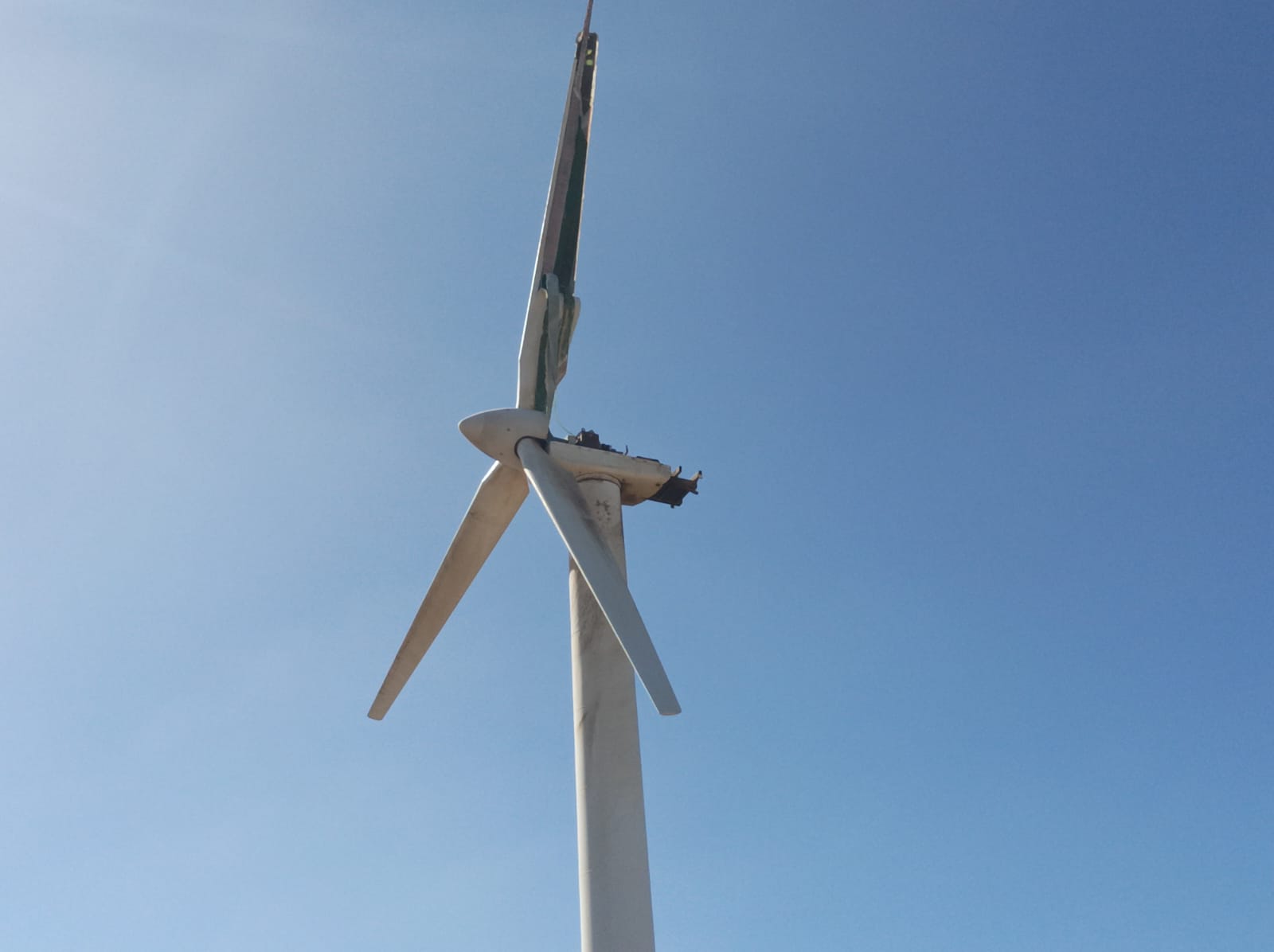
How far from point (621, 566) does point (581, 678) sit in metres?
2.43

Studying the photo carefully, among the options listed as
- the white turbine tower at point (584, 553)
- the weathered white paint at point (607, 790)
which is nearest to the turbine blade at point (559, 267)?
the white turbine tower at point (584, 553)

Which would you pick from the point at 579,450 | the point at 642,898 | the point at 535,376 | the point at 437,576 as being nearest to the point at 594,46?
the point at 535,376

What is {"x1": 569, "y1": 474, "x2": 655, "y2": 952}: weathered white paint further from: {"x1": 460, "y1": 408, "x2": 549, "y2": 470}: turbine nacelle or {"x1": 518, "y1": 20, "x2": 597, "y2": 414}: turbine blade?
{"x1": 518, "y1": 20, "x2": 597, "y2": 414}: turbine blade

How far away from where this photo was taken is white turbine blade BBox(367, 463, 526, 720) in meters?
23.0

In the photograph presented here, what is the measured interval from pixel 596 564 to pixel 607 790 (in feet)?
12.4

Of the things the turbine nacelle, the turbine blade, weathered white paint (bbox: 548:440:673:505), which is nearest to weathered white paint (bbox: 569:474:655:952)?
weathered white paint (bbox: 548:440:673:505)

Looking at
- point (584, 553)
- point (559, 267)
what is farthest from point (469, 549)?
point (559, 267)

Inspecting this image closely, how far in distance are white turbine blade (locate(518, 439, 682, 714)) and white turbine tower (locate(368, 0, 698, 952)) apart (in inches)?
0.9

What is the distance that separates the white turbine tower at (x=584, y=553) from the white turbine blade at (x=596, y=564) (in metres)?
0.02

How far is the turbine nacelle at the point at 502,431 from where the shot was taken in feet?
73.6

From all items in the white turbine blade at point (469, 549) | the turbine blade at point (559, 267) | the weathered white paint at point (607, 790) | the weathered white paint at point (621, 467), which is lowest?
the weathered white paint at point (607, 790)

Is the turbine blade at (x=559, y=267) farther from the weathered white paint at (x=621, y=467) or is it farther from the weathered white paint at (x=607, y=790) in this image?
the weathered white paint at (x=607, y=790)

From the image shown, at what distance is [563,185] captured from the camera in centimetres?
2586

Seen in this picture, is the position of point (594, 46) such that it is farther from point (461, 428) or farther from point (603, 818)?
point (603, 818)
